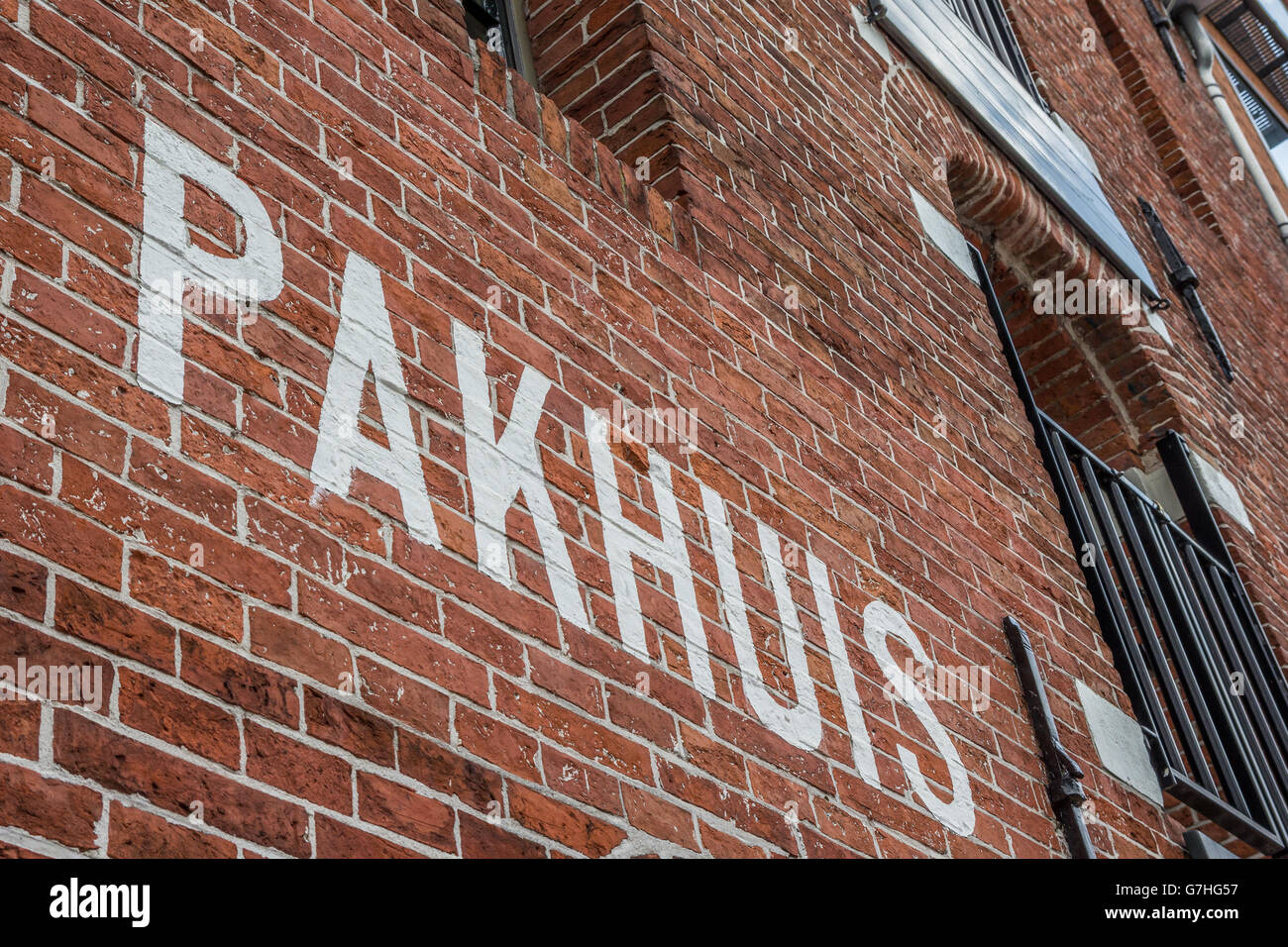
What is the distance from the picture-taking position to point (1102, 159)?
6.37 m

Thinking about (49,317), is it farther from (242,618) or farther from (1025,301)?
(1025,301)

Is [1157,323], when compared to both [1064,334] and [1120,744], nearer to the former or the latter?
[1064,334]

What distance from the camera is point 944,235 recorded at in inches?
172

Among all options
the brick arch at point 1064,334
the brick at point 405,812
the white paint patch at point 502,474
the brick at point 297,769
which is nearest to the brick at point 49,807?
the brick at point 297,769

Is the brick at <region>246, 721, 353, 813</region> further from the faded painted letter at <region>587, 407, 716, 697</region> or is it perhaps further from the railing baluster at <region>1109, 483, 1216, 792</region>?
the railing baluster at <region>1109, 483, 1216, 792</region>

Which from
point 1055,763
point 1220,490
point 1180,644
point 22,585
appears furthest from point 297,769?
point 1220,490

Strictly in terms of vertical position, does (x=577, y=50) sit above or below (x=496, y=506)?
above

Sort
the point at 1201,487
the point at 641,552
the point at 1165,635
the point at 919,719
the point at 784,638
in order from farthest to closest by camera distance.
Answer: the point at 1201,487 < the point at 1165,635 < the point at 919,719 < the point at 784,638 < the point at 641,552

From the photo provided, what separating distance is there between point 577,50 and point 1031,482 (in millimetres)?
1586

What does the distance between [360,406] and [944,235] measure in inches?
100

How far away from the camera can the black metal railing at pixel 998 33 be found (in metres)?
5.88

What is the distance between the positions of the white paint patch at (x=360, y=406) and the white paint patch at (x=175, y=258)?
0.14 meters

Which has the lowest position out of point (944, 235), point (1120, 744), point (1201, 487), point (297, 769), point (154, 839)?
point (154, 839)

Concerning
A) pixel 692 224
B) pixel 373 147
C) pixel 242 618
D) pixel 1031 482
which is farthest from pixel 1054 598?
pixel 242 618
